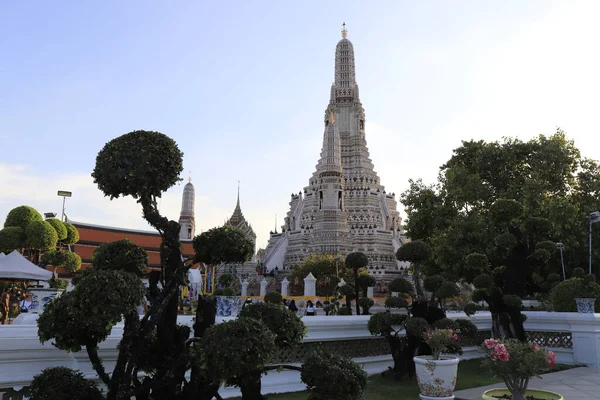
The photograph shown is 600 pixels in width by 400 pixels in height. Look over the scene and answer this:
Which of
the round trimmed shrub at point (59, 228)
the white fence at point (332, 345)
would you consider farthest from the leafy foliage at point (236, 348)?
the round trimmed shrub at point (59, 228)

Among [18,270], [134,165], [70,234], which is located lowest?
[18,270]

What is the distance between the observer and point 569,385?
28.4ft

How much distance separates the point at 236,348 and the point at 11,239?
79.9 feet

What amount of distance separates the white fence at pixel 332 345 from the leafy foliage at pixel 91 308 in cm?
128

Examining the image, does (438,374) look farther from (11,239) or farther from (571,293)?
(11,239)

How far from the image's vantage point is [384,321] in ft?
30.5

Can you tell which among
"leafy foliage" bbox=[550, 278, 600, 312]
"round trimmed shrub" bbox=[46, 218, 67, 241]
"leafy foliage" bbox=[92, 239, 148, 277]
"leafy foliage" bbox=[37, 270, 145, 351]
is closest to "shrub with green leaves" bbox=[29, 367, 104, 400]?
"leafy foliage" bbox=[37, 270, 145, 351]

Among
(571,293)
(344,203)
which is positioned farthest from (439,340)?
(344,203)

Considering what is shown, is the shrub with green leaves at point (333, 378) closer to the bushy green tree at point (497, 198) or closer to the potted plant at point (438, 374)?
the potted plant at point (438, 374)

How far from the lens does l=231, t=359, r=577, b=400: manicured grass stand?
8.06 m

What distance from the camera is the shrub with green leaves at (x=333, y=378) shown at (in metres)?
4.69

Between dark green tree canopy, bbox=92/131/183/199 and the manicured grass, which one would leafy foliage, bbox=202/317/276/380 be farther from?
the manicured grass

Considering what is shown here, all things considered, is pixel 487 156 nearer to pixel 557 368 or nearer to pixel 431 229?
pixel 431 229

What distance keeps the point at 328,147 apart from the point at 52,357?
62.7 m
